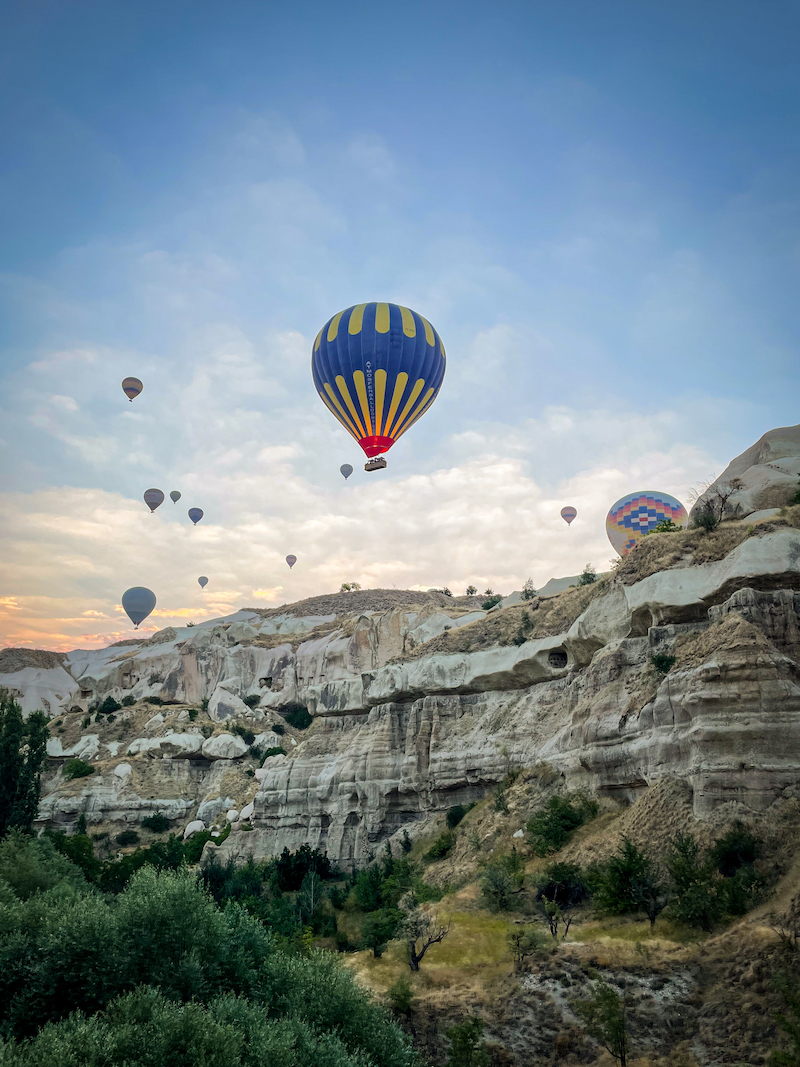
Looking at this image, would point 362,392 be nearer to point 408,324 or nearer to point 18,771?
point 408,324

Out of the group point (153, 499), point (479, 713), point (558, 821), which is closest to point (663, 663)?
point (558, 821)

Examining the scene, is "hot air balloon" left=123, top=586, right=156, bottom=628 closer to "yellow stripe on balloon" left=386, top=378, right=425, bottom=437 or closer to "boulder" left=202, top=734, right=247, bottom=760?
"boulder" left=202, top=734, right=247, bottom=760

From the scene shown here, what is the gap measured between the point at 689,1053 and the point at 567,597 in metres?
31.3

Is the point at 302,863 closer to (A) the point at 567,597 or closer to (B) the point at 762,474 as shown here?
(A) the point at 567,597

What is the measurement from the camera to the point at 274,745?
7906 cm

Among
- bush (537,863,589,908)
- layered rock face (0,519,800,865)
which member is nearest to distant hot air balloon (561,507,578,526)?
layered rock face (0,519,800,865)

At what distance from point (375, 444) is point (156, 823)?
4607 cm

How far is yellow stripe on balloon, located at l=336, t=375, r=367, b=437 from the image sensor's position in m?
41.0

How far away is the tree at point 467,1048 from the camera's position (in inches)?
766

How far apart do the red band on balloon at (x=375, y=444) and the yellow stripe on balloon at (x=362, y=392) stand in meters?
0.91

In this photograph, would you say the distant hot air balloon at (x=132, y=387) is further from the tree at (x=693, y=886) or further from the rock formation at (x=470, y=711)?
the tree at (x=693, y=886)

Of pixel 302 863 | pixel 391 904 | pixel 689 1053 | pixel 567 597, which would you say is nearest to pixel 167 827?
pixel 302 863

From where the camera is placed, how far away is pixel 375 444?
140 ft

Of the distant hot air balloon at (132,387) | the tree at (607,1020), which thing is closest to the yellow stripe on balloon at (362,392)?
the tree at (607,1020)
